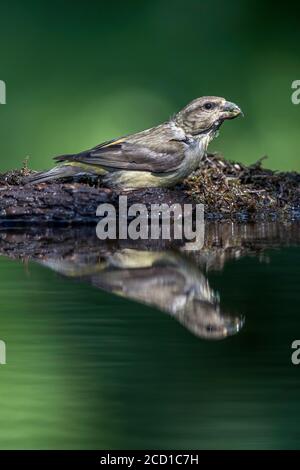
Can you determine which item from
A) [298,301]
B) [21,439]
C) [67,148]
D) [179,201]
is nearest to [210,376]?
[21,439]

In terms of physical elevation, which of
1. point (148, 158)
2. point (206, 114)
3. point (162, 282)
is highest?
point (206, 114)

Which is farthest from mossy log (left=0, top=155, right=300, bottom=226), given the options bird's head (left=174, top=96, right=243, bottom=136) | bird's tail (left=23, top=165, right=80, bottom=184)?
bird's head (left=174, top=96, right=243, bottom=136)

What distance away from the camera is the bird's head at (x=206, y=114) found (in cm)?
770

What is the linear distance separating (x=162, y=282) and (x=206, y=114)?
2.87 m

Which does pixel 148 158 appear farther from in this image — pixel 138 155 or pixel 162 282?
pixel 162 282

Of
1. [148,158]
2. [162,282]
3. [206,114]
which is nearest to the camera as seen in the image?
[162,282]

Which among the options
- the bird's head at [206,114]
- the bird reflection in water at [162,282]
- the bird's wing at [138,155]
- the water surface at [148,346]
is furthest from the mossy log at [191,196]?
the bird reflection in water at [162,282]

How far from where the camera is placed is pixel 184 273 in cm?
529

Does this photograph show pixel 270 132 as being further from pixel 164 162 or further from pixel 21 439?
pixel 21 439

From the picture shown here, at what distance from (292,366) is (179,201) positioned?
3.55m

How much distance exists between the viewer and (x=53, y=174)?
7246mm

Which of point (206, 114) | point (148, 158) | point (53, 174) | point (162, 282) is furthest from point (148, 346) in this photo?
point (206, 114)

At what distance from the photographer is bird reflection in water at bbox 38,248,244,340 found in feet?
14.0

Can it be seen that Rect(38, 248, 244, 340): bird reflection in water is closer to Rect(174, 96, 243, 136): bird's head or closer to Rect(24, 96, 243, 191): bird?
Rect(24, 96, 243, 191): bird
